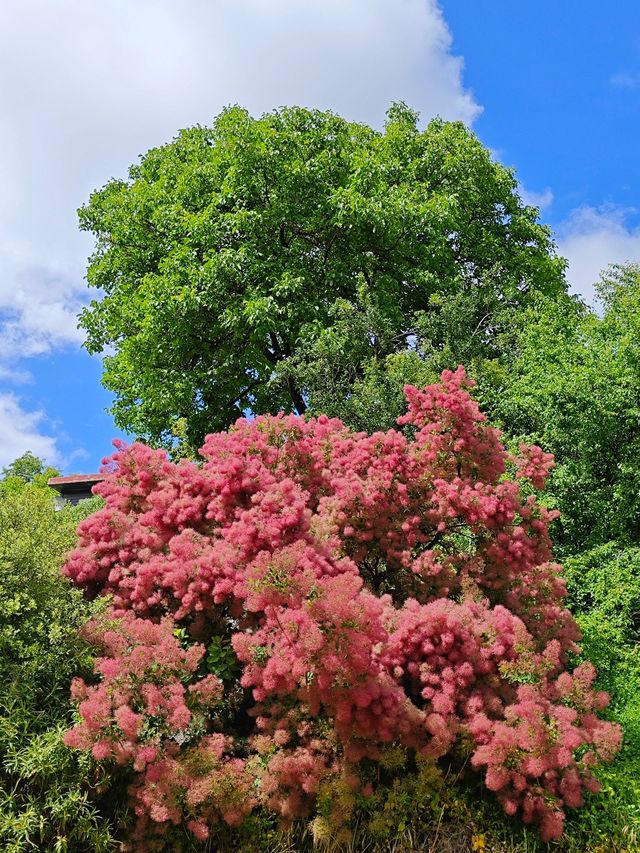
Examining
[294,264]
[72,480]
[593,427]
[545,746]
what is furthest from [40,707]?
[72,480]

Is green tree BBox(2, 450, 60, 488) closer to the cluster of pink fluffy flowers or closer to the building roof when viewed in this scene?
the building roof

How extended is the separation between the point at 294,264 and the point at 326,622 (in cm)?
1333

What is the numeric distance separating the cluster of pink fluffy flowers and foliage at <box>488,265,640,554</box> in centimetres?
428

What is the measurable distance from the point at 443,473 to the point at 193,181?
13383mm

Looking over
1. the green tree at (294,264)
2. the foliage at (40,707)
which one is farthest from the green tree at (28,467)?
the foliage at (40,707)

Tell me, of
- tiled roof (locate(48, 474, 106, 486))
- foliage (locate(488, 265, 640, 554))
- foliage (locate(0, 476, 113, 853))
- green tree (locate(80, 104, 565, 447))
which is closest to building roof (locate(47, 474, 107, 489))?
tiled roof (locate(48, 474, 106, 486))

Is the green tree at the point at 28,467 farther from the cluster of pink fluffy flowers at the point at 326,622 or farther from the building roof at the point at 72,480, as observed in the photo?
the cluster of pink fluffy flowers at the point at 326,622

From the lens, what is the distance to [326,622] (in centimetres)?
560

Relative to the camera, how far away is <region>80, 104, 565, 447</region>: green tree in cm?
1650

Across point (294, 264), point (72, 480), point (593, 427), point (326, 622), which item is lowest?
point (326, 622)

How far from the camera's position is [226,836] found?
21.3 ft

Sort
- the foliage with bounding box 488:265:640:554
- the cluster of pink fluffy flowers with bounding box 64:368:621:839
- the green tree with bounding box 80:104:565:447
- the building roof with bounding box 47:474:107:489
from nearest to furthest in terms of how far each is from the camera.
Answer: the cluster of pink fluffy flowers with bounding box 64:368:621:839 < the foliage with bounding box 488:265:640:554 < the green tree with bounding box 80:104:565:447 < the building roof with bounding box 47:474:107:489

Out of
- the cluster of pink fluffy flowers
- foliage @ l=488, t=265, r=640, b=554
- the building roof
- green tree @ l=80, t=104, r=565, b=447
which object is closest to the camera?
the cluster of pink fluffy flowers

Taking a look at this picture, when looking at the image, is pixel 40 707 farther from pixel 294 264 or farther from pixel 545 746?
pixel 294 264
